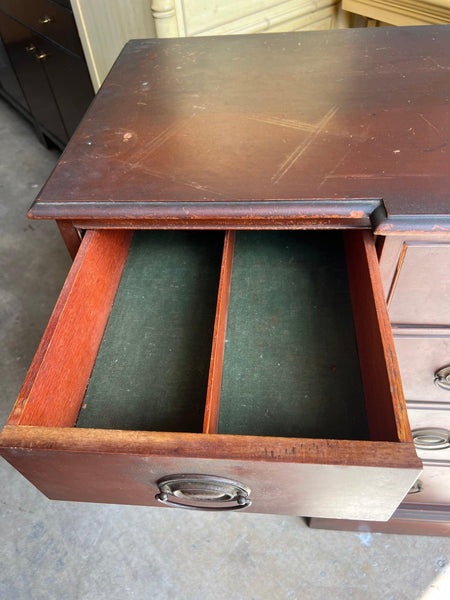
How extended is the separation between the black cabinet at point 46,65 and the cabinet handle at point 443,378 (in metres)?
1.34

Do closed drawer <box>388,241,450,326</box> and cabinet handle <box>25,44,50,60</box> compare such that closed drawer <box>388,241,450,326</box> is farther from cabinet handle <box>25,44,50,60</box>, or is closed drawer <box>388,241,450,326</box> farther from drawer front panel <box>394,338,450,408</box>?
cabinet handle <box>25,44,50,60</box>

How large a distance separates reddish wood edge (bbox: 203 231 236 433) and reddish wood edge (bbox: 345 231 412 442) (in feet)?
0.58

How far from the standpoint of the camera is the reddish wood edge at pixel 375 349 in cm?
48

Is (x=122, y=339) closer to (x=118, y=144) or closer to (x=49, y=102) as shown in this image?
(x=118, y=144)

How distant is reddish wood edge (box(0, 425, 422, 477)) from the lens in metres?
0.43

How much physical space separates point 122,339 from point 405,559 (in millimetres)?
797

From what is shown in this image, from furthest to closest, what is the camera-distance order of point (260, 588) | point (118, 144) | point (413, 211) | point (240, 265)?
1. point (260, 588)
2. point (240, 265)
3. point (118, 144)
4. point (413, 211)

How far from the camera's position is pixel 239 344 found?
26.5 inches

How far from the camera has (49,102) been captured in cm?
184

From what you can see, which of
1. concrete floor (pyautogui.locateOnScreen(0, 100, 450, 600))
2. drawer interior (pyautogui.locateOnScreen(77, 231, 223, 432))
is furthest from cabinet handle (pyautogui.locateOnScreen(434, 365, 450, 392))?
concrete floor (pyautogui.locateOnScreen(0, 100, 450, 600))

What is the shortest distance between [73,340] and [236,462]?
29 cm

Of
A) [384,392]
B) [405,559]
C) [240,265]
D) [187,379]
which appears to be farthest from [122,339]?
[405,559]

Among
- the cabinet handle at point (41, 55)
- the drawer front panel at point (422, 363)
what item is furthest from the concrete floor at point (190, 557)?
the cabinet handle at point (41, 55)

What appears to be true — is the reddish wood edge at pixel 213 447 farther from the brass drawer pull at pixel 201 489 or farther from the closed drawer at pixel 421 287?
the closed drawer at pixel 421 287
